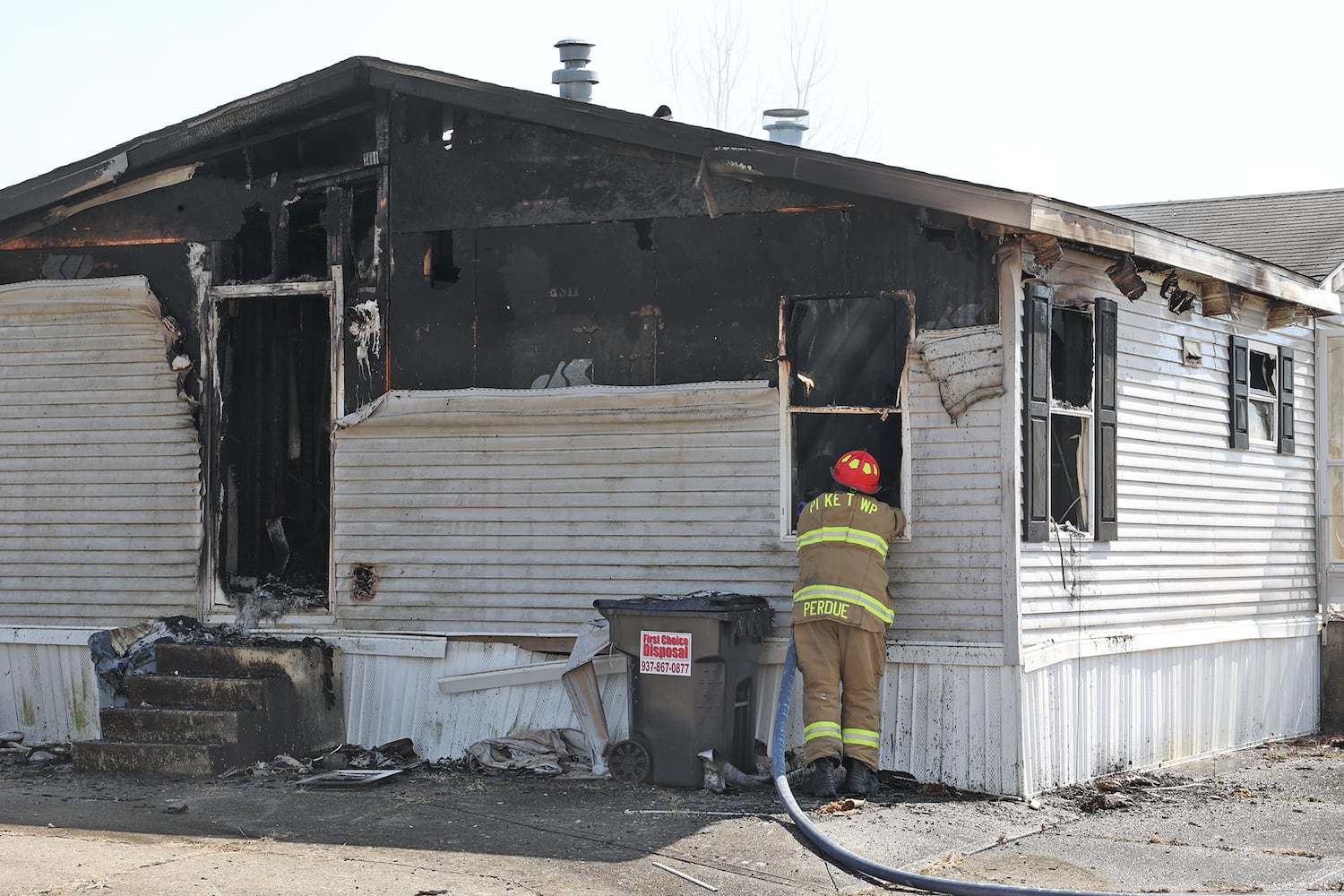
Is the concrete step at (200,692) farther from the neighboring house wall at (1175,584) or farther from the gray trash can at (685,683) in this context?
the neighboring house wall at (1175,584)

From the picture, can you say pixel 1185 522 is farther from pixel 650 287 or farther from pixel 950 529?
pixel 650 287

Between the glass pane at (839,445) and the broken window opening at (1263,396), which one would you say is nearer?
the glass pane at (839,445)

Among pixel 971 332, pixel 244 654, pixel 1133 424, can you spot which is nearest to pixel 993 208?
pixel 971 332

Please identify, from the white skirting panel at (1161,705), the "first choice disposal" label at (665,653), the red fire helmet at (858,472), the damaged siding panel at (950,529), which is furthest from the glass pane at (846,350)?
the white skirting panel at (1161,705)

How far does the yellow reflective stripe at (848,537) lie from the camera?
29.2 feet

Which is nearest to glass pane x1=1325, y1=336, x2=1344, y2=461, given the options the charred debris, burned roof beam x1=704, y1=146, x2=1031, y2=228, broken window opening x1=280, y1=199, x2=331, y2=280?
the charred debris

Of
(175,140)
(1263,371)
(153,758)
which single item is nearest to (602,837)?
(153,758)

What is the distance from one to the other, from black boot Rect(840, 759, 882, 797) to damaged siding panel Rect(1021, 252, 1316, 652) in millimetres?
1290

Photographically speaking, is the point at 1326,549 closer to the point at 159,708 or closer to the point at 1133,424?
the point at 1133,424

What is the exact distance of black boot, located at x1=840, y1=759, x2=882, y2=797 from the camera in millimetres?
8828

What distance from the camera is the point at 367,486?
10.6 metres

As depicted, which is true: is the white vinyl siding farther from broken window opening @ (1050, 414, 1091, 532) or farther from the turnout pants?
broken window opening @ (1050, 414, 1091, 532)

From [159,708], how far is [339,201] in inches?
140

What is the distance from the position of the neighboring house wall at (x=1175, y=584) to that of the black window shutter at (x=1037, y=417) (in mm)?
193
